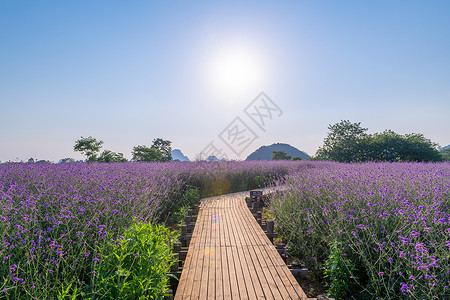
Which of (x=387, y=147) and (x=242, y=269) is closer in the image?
(x=242, y=269)

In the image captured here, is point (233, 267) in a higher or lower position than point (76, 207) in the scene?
lower

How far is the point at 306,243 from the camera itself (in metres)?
4.79

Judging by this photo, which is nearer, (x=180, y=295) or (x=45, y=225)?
(x=180, y=295)

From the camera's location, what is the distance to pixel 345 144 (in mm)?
31484

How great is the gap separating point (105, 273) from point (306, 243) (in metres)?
3.86

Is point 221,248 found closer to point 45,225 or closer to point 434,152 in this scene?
point 45,225

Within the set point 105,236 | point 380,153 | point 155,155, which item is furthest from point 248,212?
point 380,153

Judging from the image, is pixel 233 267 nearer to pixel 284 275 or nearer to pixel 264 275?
pixel 264 275

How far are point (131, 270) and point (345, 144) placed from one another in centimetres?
3373

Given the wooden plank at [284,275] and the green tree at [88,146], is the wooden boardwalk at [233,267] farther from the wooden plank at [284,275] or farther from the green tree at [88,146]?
the green tree at [88,146]

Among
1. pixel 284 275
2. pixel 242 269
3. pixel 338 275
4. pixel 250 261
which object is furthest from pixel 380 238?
pixel 242 269

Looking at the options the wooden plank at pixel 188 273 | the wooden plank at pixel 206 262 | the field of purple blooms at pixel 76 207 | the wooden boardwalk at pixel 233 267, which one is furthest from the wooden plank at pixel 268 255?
the field of purple blooms at pixel 76 207

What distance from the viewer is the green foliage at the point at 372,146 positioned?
2656cm

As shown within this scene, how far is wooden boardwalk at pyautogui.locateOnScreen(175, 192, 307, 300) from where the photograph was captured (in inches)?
113
